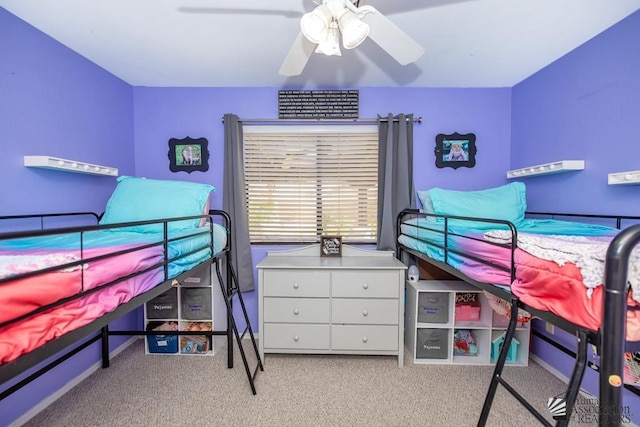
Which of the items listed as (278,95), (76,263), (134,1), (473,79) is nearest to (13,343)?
(76,263)

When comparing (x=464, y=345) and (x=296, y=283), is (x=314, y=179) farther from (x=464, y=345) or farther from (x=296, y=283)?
(x=464, y=345)

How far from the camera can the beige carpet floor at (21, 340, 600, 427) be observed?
1.65 metres

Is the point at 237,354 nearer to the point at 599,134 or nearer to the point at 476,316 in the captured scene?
the point at 476,316

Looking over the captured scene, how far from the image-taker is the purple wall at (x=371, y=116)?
2592 mm

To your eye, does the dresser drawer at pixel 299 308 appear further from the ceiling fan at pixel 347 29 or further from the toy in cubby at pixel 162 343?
the ceiling fan at pixel 347 29

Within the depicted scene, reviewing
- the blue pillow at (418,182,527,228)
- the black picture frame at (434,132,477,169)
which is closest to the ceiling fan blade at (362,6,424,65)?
the blue pillow at (418,182,527,228)

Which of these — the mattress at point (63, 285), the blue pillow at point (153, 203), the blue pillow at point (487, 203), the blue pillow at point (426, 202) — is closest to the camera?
the mattress at point (63, 285)

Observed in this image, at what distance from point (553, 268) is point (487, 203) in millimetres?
1300

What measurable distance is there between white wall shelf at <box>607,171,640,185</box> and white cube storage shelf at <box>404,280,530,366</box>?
41.8 inches

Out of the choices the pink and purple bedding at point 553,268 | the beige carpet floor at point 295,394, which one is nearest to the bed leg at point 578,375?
the pink and purple bedding at point 553,268

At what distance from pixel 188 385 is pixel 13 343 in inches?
58.2

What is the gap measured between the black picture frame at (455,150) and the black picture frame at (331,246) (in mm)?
1140

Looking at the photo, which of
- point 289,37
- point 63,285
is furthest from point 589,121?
point 63,285

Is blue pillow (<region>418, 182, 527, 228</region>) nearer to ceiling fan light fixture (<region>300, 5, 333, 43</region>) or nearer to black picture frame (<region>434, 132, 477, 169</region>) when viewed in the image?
black picture frame (<region>434, 132, 477, 169</region>)
